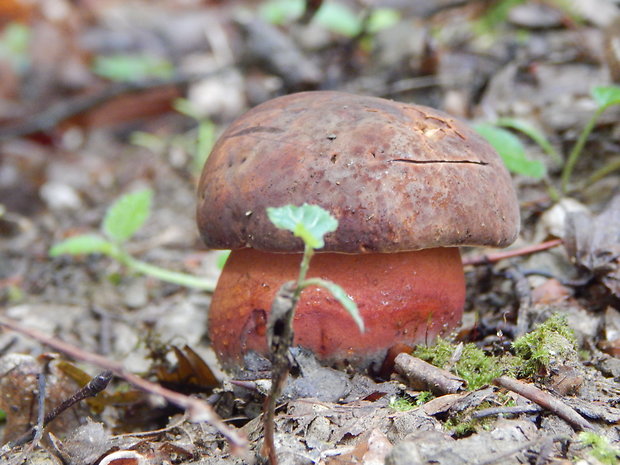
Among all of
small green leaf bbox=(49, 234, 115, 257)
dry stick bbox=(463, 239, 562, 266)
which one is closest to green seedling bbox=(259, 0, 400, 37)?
small green leaf bbox=(49, 234, 115, 257)

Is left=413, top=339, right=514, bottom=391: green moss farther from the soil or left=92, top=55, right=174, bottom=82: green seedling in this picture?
left=92, top=55, right=174, bottom=82: green seedling

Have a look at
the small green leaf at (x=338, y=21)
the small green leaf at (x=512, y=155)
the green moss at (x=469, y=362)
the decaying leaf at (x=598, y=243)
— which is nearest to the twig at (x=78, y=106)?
the small green leaf at (x=338, y=21)

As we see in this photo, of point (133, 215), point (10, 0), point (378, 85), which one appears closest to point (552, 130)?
point (378, 85)

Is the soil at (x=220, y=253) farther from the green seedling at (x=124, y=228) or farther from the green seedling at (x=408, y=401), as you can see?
the green seedling at (x=124, y=228)

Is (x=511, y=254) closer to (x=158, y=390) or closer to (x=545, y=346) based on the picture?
(x=545, y=346)

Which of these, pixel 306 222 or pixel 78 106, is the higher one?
pixel 306 222

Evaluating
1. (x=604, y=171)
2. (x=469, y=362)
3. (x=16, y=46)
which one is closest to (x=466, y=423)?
(x=469, y=362)
